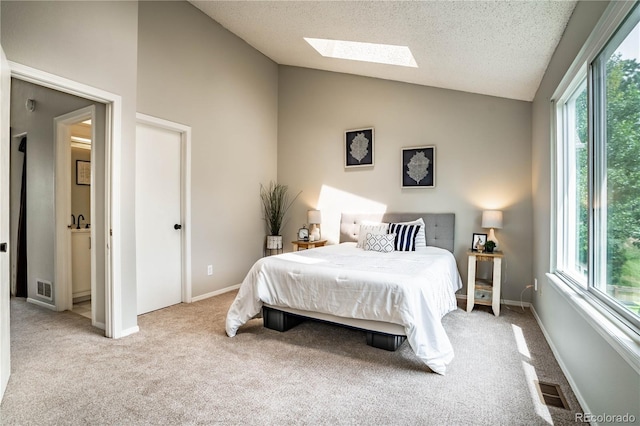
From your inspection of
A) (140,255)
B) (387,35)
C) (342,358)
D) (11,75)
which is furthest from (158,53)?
(342,358)

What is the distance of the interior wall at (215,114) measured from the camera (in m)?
3.69

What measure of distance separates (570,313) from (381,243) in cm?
207

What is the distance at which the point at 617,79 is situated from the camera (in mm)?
1649

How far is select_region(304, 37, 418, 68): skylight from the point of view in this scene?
3707mm

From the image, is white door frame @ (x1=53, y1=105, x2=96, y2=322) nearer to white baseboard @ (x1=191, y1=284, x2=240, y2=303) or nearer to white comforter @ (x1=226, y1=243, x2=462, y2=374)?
white baseboard @ (x1=191, y1=284, x2=240, y2=303)

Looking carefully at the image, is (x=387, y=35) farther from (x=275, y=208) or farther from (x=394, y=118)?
(x=275, y=208)

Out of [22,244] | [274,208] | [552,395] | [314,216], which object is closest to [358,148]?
[314,216]

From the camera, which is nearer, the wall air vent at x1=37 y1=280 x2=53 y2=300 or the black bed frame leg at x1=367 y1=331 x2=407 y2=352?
the black bed frame leg at x1=367 y1=331 x2=407 y2=352

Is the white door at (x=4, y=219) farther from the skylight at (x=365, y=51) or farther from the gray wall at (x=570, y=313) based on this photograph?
the gray wall at (x=570, y=313)

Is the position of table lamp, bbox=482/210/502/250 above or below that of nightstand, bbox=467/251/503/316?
above

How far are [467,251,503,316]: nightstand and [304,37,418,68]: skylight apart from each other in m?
2.25

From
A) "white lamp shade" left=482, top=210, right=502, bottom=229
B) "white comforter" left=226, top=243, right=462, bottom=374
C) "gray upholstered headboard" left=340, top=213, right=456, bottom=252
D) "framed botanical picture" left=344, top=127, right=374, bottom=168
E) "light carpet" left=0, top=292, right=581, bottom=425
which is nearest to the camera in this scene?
"light carpet" left=0, top=292, right=581, bottom=425

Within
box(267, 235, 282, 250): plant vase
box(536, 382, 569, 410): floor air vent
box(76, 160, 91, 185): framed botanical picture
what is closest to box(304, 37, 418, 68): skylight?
box(267, 235, 282, 250): plant vase

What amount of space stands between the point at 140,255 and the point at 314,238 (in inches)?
92.0
